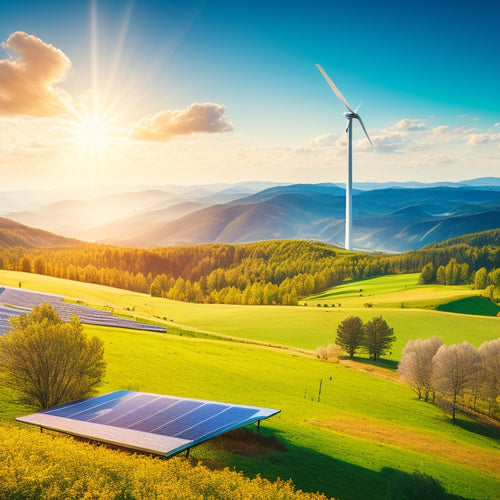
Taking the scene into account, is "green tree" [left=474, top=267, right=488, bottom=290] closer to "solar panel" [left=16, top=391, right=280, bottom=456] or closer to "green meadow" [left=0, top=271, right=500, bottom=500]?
"green meadow" [left=0, top=271, right=500, bottom=500]

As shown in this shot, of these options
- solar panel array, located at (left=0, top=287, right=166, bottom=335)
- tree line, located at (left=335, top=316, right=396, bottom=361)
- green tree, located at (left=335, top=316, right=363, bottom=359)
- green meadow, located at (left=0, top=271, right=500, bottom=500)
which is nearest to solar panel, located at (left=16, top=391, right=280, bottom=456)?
green meadow, located at (left=0, top=271, right=500, bottom=500)

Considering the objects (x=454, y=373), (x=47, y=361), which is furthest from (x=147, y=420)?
(x=454, y=373)

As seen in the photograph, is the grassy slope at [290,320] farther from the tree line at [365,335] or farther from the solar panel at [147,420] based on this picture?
the solar panel at [147,420]

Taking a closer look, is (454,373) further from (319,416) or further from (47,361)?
(47,361)

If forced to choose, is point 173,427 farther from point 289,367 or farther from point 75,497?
point 289,367

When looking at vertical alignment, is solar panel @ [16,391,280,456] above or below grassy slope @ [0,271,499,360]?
below

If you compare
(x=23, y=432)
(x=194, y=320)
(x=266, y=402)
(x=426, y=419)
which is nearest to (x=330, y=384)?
(x=426, y=419)

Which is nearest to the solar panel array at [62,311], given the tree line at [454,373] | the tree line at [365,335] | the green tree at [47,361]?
the green tree at [47,361]
